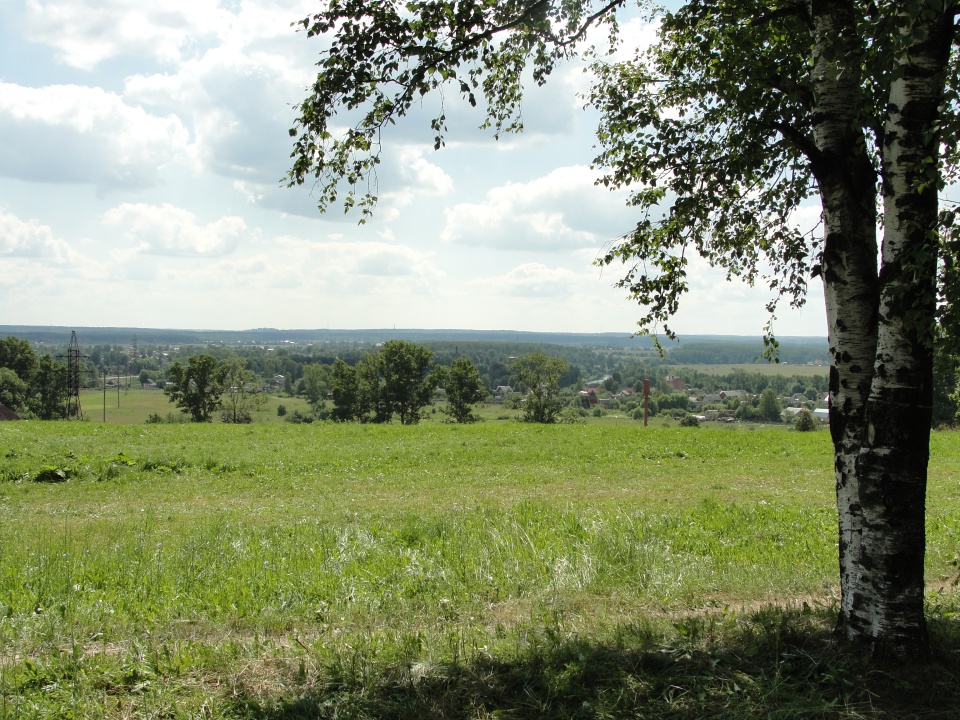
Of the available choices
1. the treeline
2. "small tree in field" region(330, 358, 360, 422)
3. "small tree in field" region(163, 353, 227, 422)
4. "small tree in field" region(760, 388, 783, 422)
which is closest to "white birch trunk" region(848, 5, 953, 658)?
"small tree in field" region(330, 358, 360, 422)

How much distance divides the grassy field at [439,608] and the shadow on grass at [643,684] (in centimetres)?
2

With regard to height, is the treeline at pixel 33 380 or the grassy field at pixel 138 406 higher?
the treeline at pixel 33 380

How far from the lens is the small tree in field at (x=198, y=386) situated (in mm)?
67875

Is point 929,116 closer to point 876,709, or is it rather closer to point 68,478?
point 876,709

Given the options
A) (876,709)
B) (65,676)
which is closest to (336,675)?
(65,676)

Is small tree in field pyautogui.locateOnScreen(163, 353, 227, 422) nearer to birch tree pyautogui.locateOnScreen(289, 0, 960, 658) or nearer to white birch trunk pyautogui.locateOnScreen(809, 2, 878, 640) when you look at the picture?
birch tree pyautogui.locateOnScreen(289, 0, 960, 658)

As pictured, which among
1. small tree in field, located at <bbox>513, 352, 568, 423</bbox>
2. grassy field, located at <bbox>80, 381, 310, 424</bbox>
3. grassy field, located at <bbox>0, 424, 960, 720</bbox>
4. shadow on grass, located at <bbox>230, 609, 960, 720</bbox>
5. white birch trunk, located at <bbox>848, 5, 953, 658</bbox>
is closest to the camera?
shadow on grass, located at <bbox>230, 609, 960, 720</bbox>

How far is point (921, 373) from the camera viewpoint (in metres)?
4.55

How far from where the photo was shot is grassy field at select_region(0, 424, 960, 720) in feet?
14.3

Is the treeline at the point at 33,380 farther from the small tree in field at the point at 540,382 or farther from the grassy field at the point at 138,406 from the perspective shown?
the small tree in field at the point at 540,382

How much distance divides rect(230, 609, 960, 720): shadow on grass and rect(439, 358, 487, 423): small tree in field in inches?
2488

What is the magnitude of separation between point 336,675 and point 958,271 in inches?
194

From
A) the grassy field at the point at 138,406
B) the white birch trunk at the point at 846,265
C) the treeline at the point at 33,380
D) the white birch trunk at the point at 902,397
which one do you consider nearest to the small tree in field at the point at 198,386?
the grassy field at the point at 138,406

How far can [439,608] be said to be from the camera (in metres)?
6.18
